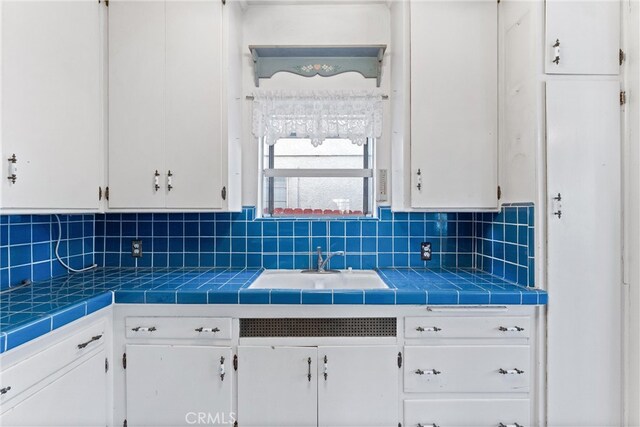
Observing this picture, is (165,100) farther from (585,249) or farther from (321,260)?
(585,249)

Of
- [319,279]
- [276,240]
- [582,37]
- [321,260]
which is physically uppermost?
[582,37]

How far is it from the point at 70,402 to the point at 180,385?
405 millimetres

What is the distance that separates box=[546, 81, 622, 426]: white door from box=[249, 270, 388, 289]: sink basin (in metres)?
0.89

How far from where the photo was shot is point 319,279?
2105mm

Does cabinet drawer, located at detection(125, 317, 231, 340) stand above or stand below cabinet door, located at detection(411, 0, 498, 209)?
below

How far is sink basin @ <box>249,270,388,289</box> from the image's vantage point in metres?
2.05

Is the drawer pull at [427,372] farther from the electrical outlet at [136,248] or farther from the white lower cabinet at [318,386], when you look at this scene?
the electrical outlet at [136,248]

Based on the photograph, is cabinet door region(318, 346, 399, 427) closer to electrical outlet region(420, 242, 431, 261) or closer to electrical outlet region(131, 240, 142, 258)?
electrical outlet region(420, 242, 431, 261)

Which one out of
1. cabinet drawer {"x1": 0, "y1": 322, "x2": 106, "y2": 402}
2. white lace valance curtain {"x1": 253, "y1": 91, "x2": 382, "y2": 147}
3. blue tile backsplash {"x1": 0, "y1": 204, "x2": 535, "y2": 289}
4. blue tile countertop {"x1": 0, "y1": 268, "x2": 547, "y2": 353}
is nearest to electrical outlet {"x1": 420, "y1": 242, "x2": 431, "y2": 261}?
blue tile backsplash {"x1": 0, "y1": 204, "x2": 535, "y2": 289}

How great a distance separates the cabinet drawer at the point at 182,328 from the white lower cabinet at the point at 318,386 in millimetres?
139

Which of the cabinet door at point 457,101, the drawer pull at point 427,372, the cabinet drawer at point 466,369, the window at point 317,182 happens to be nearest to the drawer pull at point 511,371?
the cabinet drawer at point 466,369

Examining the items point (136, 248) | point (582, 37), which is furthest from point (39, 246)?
point (582, 37)

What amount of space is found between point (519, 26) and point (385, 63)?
0.72m

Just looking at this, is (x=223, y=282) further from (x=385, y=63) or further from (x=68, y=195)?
(x=385, y=63)
